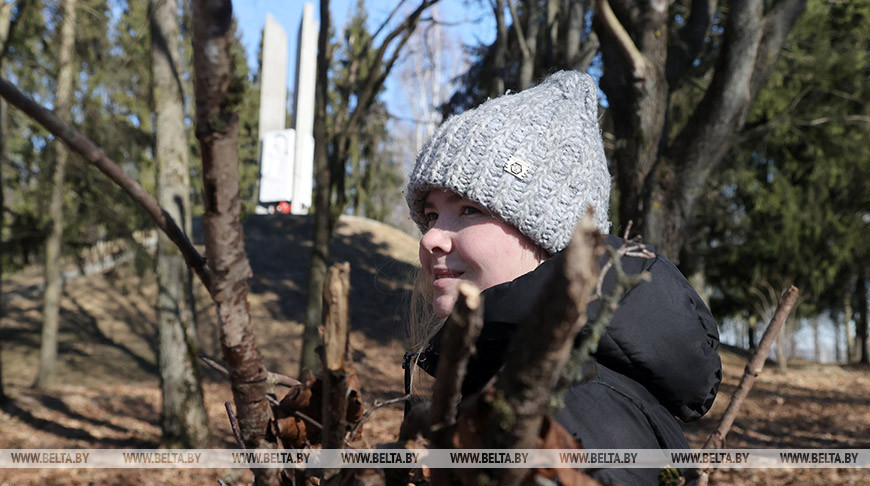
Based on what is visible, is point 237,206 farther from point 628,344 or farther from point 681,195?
point 681,195

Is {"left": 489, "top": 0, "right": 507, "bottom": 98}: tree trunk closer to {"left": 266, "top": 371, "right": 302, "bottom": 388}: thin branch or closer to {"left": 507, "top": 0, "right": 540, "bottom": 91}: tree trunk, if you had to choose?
{"left": 507, "top": 0, "right": 540, "bottom": 91}: tree trunk

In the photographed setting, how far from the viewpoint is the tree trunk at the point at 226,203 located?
0.59 m

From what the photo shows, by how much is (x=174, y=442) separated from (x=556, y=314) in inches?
292

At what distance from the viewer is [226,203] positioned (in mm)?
627

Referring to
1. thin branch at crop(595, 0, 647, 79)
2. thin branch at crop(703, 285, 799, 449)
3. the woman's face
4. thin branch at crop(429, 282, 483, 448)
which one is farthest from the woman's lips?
thin branch at crop(595, 0, 647, 79)

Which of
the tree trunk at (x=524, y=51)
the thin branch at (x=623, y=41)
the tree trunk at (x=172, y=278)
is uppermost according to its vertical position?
the tree trunk at (x=524, y=51)

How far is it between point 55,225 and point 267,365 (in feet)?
14.4

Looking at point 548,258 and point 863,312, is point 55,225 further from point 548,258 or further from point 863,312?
point 863,312

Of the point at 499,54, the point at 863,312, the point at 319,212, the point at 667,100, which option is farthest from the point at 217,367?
the point at 863,312

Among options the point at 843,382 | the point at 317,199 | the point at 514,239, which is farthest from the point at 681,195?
the point at 843,382

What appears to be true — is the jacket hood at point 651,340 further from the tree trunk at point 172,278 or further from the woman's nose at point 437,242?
the tree trunk at point 172,278

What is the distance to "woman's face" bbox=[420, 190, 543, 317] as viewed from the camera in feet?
4.91

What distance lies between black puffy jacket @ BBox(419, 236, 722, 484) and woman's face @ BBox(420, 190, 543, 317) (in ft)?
0.56

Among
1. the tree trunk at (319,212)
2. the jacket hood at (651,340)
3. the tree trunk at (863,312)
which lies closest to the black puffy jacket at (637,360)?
the jacket hood at (651,340)
